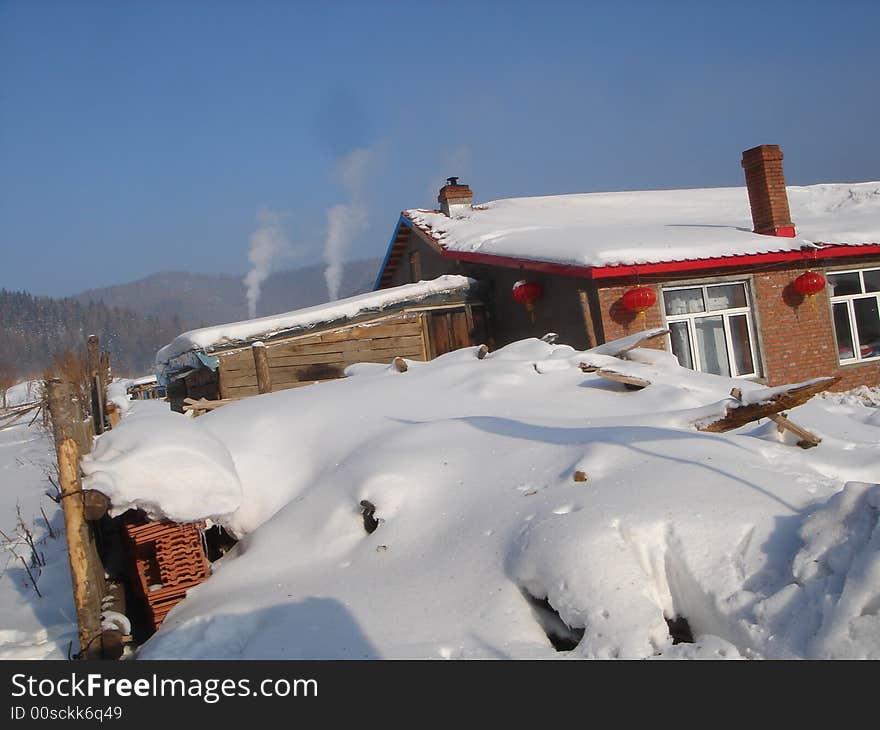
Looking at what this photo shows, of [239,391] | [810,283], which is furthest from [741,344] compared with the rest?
[239,391]

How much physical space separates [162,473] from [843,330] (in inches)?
453

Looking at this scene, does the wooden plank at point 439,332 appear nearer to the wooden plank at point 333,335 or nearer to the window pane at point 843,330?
the wooden plank at point 333,335

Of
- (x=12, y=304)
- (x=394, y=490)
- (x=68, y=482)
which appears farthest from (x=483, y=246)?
(x=12, y=304)

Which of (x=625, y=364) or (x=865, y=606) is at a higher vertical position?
(x=625, y=364)

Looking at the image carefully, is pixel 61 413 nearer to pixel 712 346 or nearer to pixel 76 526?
pixel 76 526

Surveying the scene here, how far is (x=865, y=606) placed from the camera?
343cm

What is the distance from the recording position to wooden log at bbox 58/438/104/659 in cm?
504

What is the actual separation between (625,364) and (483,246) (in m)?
5.23

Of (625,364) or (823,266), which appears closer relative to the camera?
(625,364)

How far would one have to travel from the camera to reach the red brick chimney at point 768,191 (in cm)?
1231

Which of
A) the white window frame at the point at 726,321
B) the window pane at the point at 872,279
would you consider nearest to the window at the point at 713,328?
the white window frame at the point at 726,321

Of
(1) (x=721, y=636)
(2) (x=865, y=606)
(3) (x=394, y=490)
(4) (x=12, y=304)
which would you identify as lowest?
(1) (x=721, y=636)

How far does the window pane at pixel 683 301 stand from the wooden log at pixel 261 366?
6287 mm
